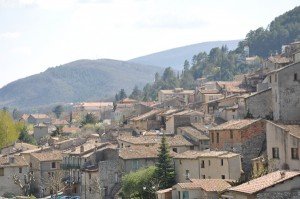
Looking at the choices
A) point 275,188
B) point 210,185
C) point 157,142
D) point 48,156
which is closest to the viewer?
point 275,188

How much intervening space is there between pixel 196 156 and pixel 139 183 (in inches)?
213

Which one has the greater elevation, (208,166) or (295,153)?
(295,153)

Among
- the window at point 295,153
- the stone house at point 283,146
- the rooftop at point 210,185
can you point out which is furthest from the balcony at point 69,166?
the window at point 295,153

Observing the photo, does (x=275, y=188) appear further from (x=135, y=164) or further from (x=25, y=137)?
(x=25, y=137)

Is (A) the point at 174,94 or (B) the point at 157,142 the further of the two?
(A) the point at 174,94

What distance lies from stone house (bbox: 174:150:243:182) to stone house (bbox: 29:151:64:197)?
93.7 ft

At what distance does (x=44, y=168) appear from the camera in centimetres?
8600

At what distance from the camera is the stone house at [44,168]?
84.7 metres

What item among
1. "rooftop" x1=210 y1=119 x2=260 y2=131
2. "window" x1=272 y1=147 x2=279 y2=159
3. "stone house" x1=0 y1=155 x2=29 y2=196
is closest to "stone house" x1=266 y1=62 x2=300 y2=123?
"rooftop" x1=210 y1=119 x2=260 y2=131

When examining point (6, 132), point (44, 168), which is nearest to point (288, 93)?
point (44, 168)

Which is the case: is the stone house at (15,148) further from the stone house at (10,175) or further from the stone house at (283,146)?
the stone house at (283,146)

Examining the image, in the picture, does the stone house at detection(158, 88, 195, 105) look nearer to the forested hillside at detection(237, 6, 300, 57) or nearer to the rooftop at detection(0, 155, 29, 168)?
the forested hillside at detection(237, 6, 300, 57)

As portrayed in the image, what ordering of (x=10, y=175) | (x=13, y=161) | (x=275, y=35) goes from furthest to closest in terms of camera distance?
(x=275, y=35) < (x=13, y=161) < (x=10, y=175)

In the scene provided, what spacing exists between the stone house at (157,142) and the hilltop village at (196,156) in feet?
0.32
